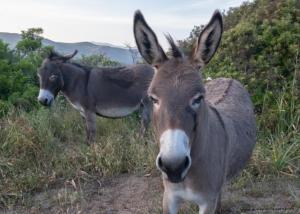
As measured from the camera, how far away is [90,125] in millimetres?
6582

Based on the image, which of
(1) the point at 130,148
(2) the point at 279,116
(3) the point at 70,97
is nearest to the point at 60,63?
(3) the point at 70,97


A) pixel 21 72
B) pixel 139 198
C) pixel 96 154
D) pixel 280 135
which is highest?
pixel 21 72

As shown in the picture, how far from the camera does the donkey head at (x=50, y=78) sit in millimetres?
6664

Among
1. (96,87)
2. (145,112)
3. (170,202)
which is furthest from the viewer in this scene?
(96,87)

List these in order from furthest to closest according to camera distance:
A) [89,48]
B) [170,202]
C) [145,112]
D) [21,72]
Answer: [89,48] < [21,72] < [145,112] < [170,202]

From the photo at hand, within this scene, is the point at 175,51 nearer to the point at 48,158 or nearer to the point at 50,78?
the point at 48,158

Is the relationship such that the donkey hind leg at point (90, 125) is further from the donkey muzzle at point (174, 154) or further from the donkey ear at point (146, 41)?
the donkey muzzle at point (174, 154)

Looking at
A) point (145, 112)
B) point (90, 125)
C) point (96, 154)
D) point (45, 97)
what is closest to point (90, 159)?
point (96, 154)

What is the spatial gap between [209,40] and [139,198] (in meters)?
2.06

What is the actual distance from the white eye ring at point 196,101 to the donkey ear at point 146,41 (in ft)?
1.30

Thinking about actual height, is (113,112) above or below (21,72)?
below

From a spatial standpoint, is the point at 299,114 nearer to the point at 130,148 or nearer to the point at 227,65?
the point at 227,65

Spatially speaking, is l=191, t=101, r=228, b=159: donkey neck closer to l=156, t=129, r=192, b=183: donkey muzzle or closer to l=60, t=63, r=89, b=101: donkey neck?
l=156, t=129, r=192, b=183: donkey muzzle

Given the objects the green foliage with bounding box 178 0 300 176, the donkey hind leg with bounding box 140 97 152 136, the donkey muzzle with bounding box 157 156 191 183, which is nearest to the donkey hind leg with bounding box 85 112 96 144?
the donkey hind leg with bounding box 140 97 152 136
